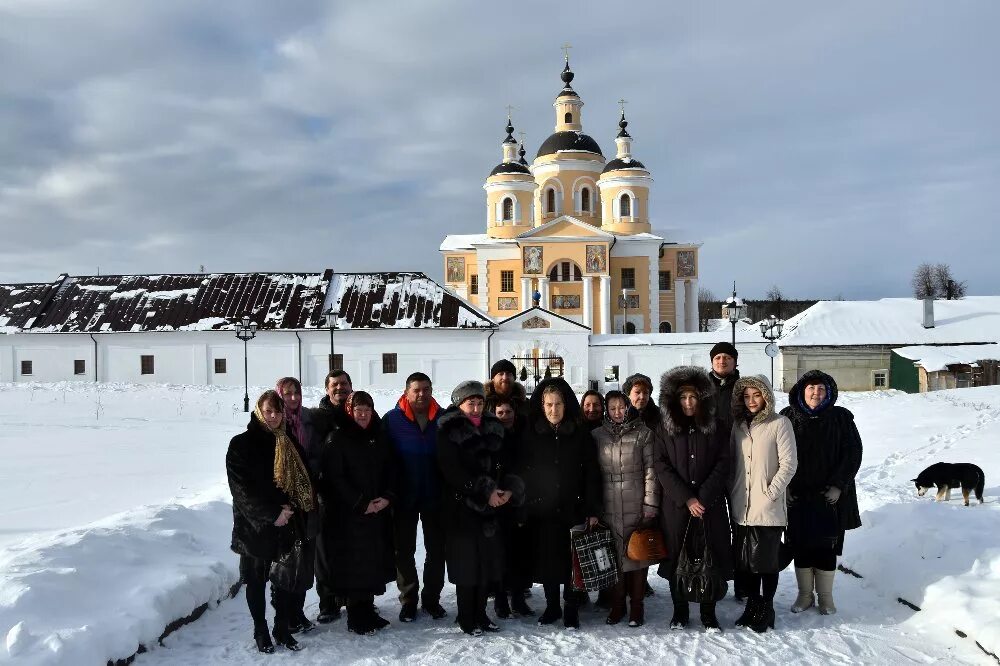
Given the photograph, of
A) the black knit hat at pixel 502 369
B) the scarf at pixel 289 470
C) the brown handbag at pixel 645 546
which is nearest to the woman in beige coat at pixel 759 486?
the brown handbag at pixel 645 546

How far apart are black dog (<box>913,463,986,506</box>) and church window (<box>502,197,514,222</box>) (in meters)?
35.1

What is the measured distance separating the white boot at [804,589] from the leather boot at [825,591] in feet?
0.19

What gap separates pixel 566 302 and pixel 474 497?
3501cm

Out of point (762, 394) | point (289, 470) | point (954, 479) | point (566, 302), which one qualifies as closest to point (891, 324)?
point (566, 302)

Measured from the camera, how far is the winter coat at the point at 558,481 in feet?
17.7

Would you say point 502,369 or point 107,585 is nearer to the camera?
point 107,585

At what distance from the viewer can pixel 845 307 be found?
105 ft

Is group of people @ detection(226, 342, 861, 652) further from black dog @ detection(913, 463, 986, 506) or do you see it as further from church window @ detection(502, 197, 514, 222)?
church window @ detection(502, 197, 514, 222)

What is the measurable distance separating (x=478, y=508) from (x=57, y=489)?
23.2ft

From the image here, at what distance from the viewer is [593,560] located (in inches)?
209

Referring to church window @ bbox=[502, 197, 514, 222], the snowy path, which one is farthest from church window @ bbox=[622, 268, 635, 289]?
the snowy path

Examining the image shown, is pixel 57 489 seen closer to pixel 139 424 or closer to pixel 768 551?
pixel 139 424

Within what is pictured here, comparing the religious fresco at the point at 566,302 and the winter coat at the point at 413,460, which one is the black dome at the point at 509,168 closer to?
the religious fresco at the point at 566,302

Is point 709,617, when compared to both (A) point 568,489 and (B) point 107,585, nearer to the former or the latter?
(A) point 568,489
